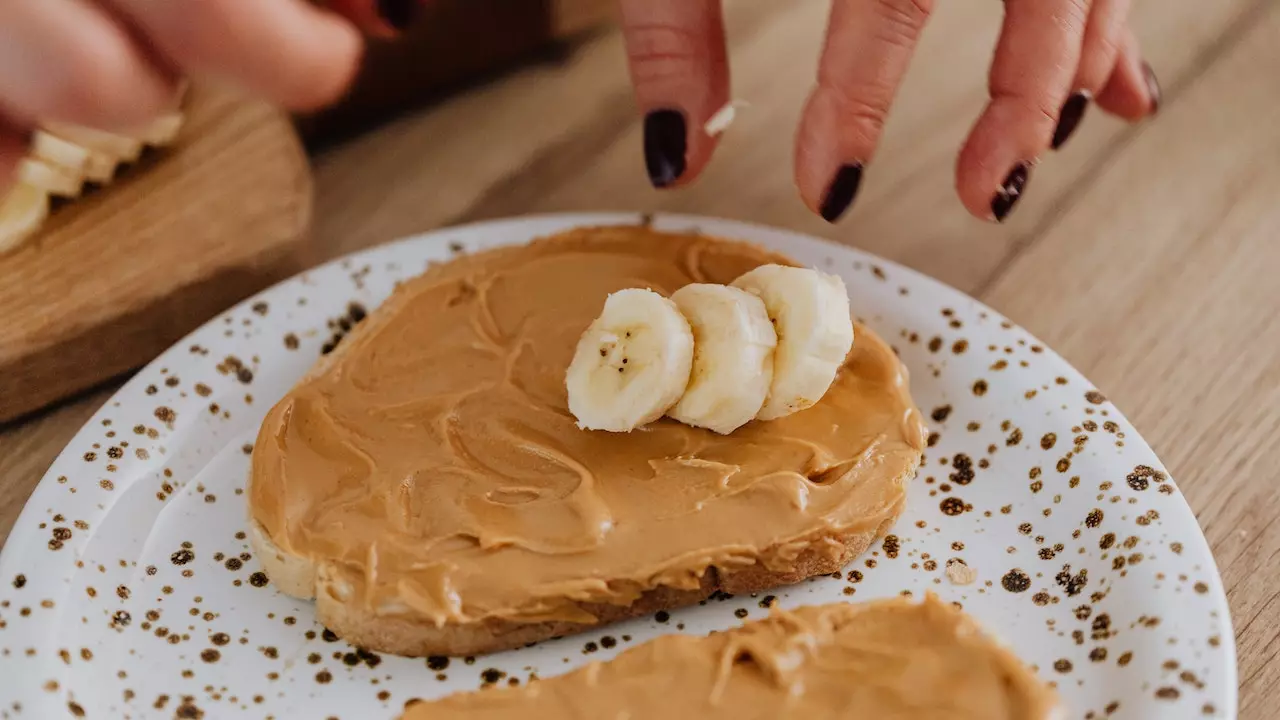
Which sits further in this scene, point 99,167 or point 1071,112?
point 99,167

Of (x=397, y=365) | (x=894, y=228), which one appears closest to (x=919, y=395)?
(x=894, y=228)

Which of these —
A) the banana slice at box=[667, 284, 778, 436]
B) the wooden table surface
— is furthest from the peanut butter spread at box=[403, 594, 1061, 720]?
the wooden table surface

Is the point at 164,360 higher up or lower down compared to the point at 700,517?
lower down

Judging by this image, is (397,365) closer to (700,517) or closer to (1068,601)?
(700,517)

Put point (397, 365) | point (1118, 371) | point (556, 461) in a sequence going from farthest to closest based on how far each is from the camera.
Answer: point (1118, 371), point (397, 365), point (556, 461)

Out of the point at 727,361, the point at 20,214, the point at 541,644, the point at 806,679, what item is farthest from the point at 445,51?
the point at 806,679

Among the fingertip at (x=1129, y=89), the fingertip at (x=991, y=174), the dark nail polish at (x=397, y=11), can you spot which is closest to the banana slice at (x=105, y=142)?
the dark nail polish at (x=397, y=11)

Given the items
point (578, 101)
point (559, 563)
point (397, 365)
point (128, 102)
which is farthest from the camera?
point (578, 101)

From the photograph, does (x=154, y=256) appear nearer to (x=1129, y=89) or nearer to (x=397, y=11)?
(x=397, y=11)
